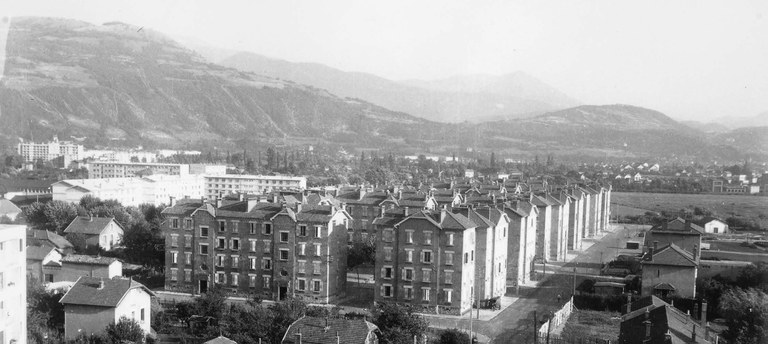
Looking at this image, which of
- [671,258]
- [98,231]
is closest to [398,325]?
[671,258]

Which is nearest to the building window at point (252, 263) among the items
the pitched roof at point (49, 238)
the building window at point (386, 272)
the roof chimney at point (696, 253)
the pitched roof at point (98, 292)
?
the building window at point (386, 272)

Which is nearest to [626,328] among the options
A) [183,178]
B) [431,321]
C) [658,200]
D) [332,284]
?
[431,321]

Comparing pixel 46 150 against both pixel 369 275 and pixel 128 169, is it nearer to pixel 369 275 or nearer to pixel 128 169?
pixel 128 169

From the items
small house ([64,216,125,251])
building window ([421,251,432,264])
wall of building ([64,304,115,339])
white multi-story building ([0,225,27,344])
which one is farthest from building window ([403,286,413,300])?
small house ([64,216,125,251])

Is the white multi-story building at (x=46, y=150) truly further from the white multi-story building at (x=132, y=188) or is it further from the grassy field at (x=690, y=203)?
the grassy field at (x=690, y=203)

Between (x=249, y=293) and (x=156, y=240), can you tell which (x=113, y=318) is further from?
(x=156, y=240)

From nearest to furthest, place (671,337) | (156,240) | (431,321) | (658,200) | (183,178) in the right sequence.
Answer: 1. (671,337)
2. (431,321)
3. (156,240)
4. (183,178)
5. (658,200)
